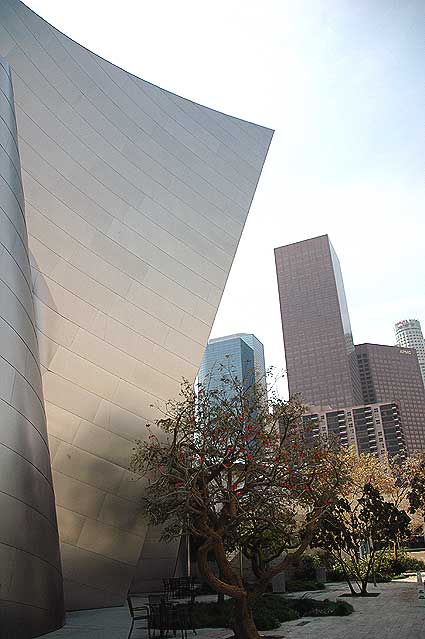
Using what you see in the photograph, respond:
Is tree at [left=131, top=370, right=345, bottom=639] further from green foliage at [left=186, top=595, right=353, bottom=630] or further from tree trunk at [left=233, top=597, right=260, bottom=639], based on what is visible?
green foliage at [left=186, top=595, right=353, bottom=630]

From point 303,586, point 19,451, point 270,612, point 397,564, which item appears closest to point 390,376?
point 397,564

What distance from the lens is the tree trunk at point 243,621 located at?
979 centimetres

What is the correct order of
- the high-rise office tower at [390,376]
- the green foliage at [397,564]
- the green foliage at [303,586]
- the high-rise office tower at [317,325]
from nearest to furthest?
the green foliage at [303,586] < the green foliage at [397,564] < the high-rise office tower at [317,325] < the high-rise office tower at [390,376]

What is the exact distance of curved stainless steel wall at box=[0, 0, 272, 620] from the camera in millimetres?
14656

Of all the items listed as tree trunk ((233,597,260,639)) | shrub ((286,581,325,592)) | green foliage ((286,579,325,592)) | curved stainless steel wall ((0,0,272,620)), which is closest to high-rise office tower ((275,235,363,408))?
green foliage ((286,579,325,592))

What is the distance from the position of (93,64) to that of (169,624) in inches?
721

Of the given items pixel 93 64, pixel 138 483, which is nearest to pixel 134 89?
pixel 93 64

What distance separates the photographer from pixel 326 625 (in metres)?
12.4

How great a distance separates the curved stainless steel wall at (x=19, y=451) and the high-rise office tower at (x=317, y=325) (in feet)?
445

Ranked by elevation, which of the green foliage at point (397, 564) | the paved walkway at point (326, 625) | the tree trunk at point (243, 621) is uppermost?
the green foliage at point (397, 564)

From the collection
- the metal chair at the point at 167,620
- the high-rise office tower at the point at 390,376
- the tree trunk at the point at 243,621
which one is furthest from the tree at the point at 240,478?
the high-rise office tower at the point at 390,376

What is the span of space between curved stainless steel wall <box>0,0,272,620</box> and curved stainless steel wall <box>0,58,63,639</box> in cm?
272

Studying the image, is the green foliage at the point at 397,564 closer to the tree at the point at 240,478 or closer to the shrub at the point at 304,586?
the shrub at the point at 304,586

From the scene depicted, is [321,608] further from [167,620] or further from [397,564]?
[397,564]
